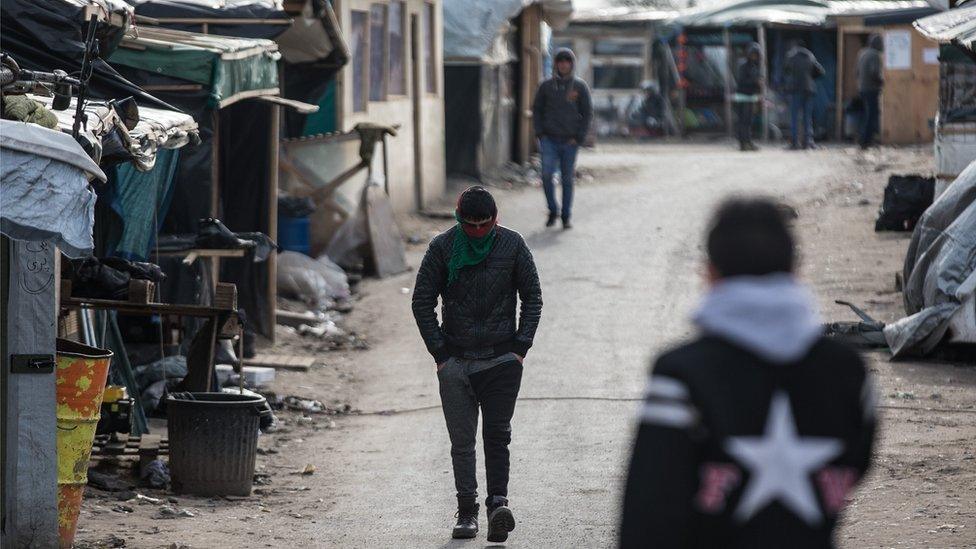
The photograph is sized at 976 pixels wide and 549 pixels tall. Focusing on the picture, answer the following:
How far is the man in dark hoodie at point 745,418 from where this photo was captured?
2.86 meters

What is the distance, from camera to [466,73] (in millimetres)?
23406

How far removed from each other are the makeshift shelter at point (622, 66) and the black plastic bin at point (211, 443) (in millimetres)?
27018

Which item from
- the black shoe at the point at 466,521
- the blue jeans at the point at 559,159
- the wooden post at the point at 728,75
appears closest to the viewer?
the black shoe at the point at 466,521

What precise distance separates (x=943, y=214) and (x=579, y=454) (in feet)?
15.0

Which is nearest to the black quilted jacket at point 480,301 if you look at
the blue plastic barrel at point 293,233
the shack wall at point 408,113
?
the blue plastic barrel at point 293,233

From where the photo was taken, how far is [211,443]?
831 cm

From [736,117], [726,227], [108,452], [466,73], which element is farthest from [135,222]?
[736,117]

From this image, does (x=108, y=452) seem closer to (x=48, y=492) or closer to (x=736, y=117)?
(x=48, y=492)

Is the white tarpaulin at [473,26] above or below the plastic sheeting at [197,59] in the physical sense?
above

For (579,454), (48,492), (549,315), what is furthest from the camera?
(549,315)

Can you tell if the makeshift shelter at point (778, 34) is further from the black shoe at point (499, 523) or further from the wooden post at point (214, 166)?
the black shoe at point (499, 523)

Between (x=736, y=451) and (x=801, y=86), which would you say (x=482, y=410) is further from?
(x=801, y=86)

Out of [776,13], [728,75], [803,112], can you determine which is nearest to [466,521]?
[803,112]

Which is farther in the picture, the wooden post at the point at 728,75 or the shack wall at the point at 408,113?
the wooden post at the point at 728,75
